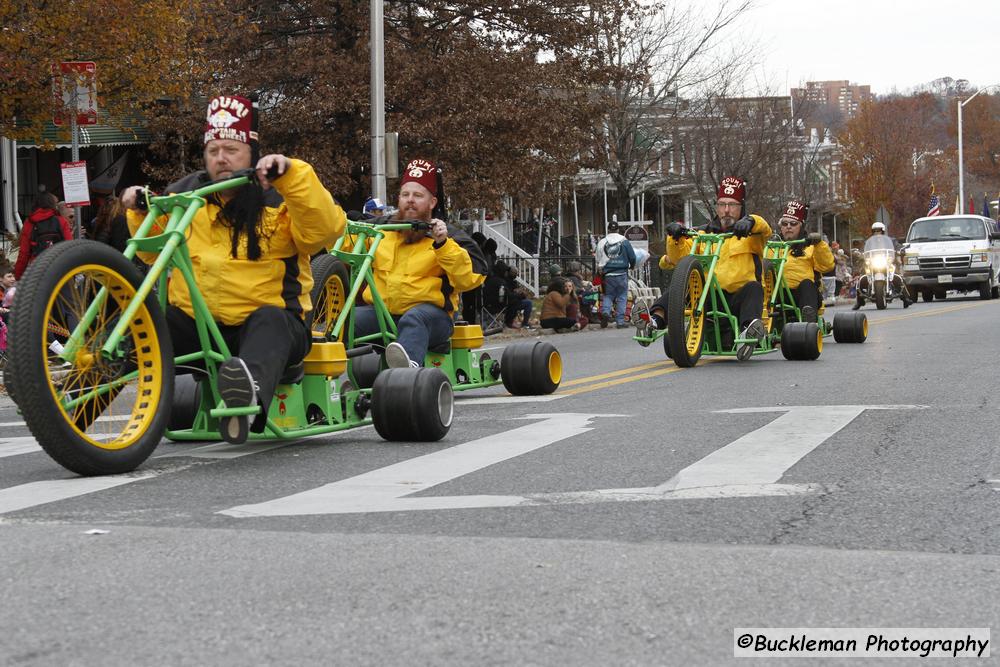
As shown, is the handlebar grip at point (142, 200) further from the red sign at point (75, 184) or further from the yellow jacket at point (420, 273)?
the red sign at point (75, 184)

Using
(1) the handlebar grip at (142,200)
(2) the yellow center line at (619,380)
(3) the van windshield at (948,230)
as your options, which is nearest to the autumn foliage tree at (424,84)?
(3) the van windshield at (948,230)

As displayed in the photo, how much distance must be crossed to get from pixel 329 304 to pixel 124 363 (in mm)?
3054

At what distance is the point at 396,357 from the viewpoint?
27.6 ft

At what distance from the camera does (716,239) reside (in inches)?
513

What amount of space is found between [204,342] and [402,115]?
20.0 meters

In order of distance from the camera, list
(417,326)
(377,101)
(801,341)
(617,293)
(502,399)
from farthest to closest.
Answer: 1. (617,293)
2. (377,101)
3. (801,341)
4. (502,399)
5. (417,326)

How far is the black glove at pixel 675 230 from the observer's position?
12.3 metres

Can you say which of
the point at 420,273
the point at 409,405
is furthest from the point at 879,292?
the point at 409,405

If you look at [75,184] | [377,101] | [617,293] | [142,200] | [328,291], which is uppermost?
[377,101]

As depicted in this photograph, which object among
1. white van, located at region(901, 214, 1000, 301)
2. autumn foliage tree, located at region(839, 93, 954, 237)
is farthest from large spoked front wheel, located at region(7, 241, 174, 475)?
autumn foliage tree, located at region(839, 93, 954, 237)

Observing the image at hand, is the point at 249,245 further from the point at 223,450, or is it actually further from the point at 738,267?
the point at 738,267

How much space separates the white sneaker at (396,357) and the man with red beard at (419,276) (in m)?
0.49

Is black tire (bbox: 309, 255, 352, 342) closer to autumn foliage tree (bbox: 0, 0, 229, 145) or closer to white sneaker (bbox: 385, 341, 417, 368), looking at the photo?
white sneaker (bbox: 385, 341, 417, 368)

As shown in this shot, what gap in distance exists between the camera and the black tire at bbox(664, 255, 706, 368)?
12422 mm
